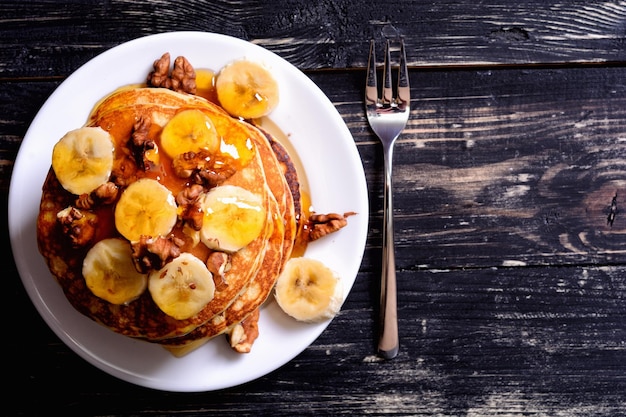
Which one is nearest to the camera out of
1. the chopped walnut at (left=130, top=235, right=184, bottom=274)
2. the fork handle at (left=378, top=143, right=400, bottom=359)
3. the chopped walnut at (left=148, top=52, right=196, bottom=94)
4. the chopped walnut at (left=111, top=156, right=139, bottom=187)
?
the chopped walnut at (left=130, top=235, right=184, bottom=274)

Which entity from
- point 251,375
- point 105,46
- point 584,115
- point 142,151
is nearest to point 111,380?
point 251,375

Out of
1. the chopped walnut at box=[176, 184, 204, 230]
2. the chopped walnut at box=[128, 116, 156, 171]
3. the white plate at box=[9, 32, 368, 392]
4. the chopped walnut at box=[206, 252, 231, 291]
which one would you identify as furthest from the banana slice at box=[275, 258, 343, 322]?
the chopped walnut at box=[128, 116, 156, 171]

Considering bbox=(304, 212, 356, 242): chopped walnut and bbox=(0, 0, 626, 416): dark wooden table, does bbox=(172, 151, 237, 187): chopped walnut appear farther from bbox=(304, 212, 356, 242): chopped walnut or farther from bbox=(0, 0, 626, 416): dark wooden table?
bbox=(0, 0, 626, 416): dark wooden table

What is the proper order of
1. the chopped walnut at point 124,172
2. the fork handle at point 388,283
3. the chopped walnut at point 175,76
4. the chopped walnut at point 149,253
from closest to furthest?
the chopped walnut at point 149,253
the chopped walnut at point 124,172
the chopped walnut at point 175,76
the fork handle at point 388,283

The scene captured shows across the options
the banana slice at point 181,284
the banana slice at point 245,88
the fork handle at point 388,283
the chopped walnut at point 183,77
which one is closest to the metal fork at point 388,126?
the fork handle at point 388,283

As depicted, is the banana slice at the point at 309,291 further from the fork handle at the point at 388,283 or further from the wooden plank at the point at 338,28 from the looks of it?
the wooden plank at the point at 338,28

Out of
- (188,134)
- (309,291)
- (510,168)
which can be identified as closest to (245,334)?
(309,291)
